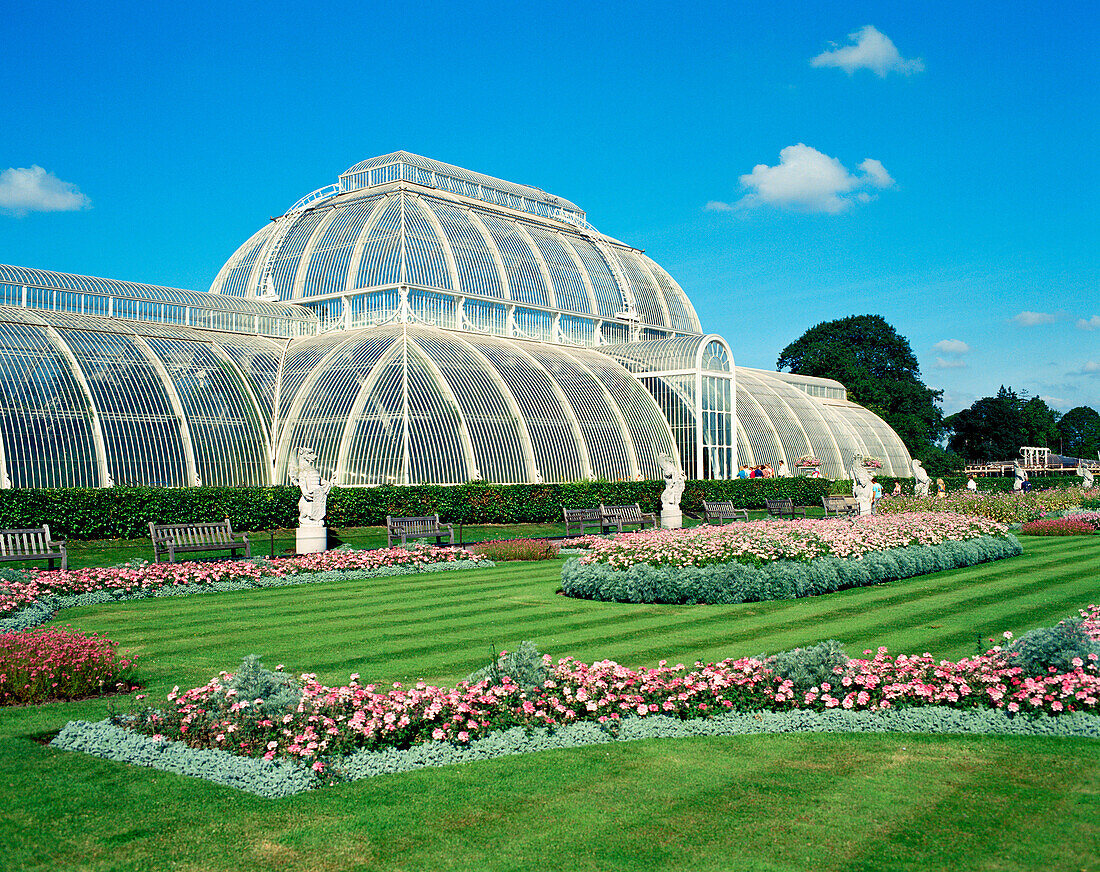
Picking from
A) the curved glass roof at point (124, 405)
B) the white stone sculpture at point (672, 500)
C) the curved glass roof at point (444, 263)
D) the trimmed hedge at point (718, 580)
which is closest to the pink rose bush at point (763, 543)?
the trimmed hedge at point (718, 580)

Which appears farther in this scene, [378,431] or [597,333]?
[597,333]

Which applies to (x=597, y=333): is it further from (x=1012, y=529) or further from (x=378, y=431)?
(x=1012, y=529)

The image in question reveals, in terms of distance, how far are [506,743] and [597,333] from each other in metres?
40.4

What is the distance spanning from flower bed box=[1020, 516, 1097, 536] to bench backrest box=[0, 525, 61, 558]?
27355mm

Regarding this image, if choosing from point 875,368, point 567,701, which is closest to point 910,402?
point 875,368

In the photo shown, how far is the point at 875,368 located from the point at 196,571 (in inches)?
3074

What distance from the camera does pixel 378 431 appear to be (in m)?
32.4

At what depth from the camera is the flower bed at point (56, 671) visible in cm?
988

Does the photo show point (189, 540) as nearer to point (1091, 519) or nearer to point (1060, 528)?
point (1060, 528)

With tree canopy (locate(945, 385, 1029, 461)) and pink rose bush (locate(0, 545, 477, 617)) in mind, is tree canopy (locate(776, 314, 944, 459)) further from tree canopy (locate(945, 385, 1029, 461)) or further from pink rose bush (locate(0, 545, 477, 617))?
pink rose bush (locate(0, 545, 477, 617))

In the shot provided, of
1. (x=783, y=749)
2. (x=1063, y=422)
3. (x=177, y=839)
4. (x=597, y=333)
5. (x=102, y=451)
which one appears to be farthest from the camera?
(x=1063, y=422)

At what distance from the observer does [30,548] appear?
21.8 metres

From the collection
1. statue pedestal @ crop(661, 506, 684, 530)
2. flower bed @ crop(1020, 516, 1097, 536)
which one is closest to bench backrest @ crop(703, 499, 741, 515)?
statue pedestal @ crop(661, 506, 684, 530)

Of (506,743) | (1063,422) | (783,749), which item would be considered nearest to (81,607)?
(506,743)
